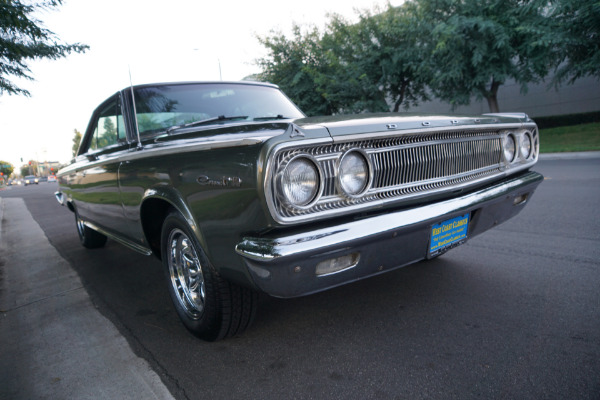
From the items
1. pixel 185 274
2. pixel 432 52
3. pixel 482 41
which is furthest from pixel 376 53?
pixel 185 274

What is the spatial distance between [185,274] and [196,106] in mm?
1310

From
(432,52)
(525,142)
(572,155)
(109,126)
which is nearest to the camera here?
(525,142)

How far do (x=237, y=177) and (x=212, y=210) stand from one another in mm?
278

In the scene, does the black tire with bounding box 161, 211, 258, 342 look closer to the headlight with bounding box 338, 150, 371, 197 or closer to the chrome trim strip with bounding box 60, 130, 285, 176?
the chrome trim strip with bounding box 60, 130, 285, 176

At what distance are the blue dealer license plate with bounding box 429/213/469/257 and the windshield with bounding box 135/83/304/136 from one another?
5.02 ft

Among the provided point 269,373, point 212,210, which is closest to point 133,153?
point 212,210

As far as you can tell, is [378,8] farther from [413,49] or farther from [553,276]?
[553,276]

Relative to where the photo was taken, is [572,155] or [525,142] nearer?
[525,142]

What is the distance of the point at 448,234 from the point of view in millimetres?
2430

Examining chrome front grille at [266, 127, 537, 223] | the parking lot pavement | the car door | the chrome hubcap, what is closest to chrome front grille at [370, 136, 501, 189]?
chrome front grille at [266, 127, 537, 223]

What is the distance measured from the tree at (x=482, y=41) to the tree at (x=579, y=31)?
0.39 m

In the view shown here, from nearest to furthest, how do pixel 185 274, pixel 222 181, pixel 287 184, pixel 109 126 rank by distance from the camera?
pixel 287 184 → pixel 222 181 → pixel 185 274 → pixel 109 126

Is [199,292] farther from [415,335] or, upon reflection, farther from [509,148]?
[509,148]

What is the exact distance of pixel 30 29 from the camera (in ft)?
14.2
